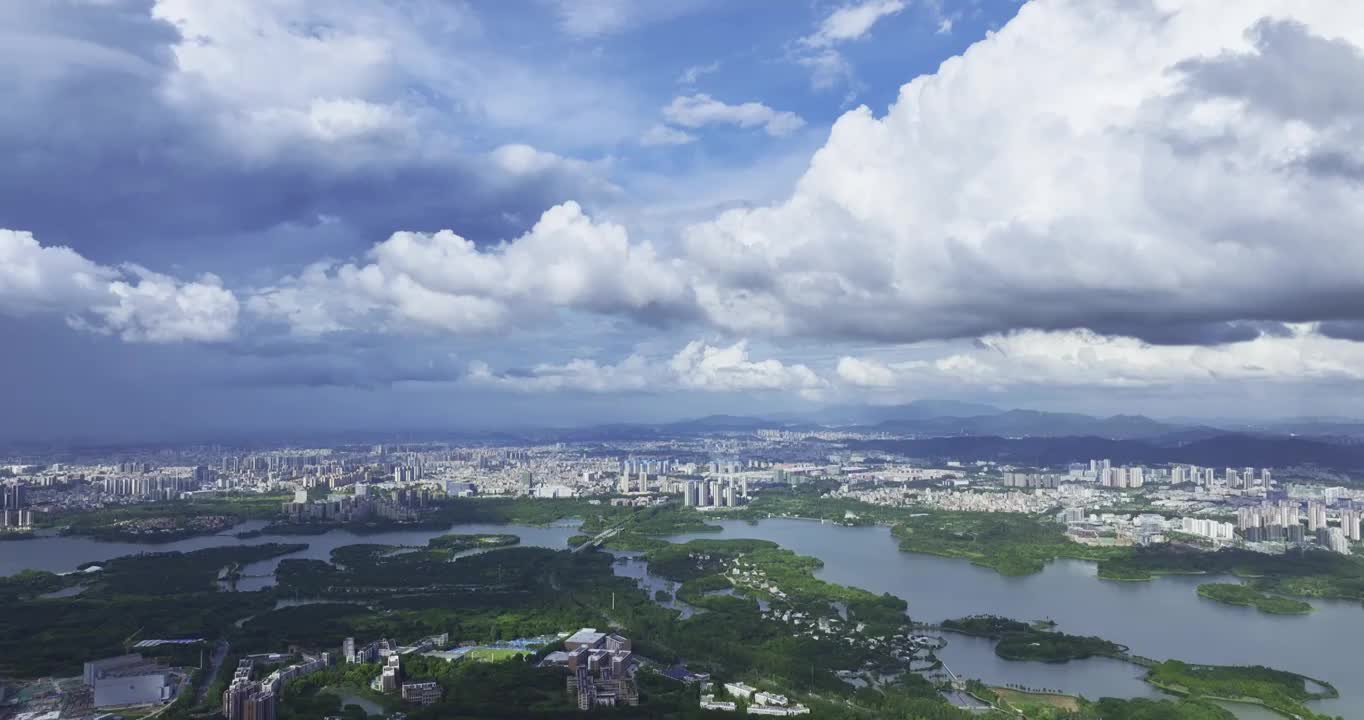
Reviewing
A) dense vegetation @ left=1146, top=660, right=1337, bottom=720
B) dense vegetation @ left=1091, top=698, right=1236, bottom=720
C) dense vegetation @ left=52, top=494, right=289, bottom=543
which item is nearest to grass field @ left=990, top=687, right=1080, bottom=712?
dense vegetation @ left=1091, top=698, right=1236, bottom=720

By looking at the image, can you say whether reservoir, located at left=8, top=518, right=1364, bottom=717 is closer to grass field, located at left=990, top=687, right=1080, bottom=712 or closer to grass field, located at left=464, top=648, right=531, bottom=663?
grass field, located at left=990, top=687, right=1080, bottom=712

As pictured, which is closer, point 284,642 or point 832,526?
point 284,642

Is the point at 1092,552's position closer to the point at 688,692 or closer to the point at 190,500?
the point at 688,692

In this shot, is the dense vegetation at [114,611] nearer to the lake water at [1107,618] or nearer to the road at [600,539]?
the road at [600,539]

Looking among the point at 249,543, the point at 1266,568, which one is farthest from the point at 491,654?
the point at 1266,568

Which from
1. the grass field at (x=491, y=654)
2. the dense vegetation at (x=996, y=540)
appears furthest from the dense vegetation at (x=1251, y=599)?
the grass field at (x=491, y=654)

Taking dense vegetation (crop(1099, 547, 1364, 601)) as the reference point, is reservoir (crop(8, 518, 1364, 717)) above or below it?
below

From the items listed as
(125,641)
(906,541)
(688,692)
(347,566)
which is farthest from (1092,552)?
(125,641)
